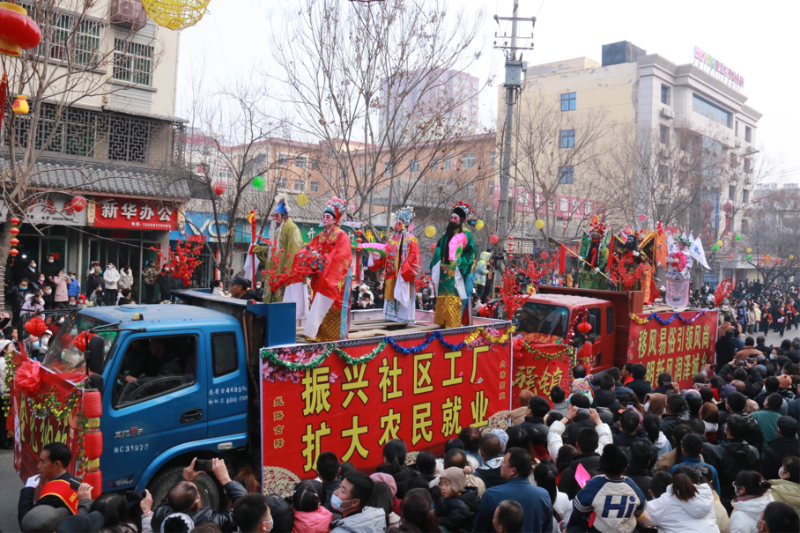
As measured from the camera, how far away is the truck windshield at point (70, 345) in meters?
5.41

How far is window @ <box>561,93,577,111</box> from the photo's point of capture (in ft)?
129

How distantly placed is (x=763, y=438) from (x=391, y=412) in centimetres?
389

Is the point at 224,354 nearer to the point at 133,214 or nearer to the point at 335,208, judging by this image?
the point at 335,208

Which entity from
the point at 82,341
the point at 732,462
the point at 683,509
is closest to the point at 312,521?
the point at 683,509

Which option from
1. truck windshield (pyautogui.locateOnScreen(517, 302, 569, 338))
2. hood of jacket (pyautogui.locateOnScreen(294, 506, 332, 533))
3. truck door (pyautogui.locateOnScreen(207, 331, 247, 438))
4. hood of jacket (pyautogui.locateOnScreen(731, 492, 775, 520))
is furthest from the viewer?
truck windshield (pyautogui.locateOnScreen(517, 302, 569, 338))

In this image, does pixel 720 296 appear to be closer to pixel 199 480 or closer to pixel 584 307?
pixel 584 307

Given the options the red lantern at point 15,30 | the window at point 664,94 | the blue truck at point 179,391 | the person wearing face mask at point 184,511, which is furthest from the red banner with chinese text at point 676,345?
the window at point 664,94

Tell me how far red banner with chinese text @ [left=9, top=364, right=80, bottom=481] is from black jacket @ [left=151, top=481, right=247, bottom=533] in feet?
4.66

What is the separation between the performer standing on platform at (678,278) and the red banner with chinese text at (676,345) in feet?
2.64

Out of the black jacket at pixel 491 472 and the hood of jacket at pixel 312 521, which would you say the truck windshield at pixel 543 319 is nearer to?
the black jacket at pixel 491 472

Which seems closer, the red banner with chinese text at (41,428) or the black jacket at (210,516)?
the black jacket at (210,516)

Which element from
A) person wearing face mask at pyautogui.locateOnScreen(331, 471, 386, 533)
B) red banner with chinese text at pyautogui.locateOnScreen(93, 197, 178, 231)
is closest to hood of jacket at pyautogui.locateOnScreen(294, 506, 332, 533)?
person wearing face mask at pyautogui.locateOnScreen(331, 471, 386, 533)

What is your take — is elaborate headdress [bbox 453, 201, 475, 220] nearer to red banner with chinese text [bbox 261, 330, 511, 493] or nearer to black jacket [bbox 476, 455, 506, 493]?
red banner with chinese text [bbox 261, 330, 511, 493]

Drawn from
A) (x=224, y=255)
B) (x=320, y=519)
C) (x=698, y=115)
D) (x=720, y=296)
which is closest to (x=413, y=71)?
(x=224, y=255)
